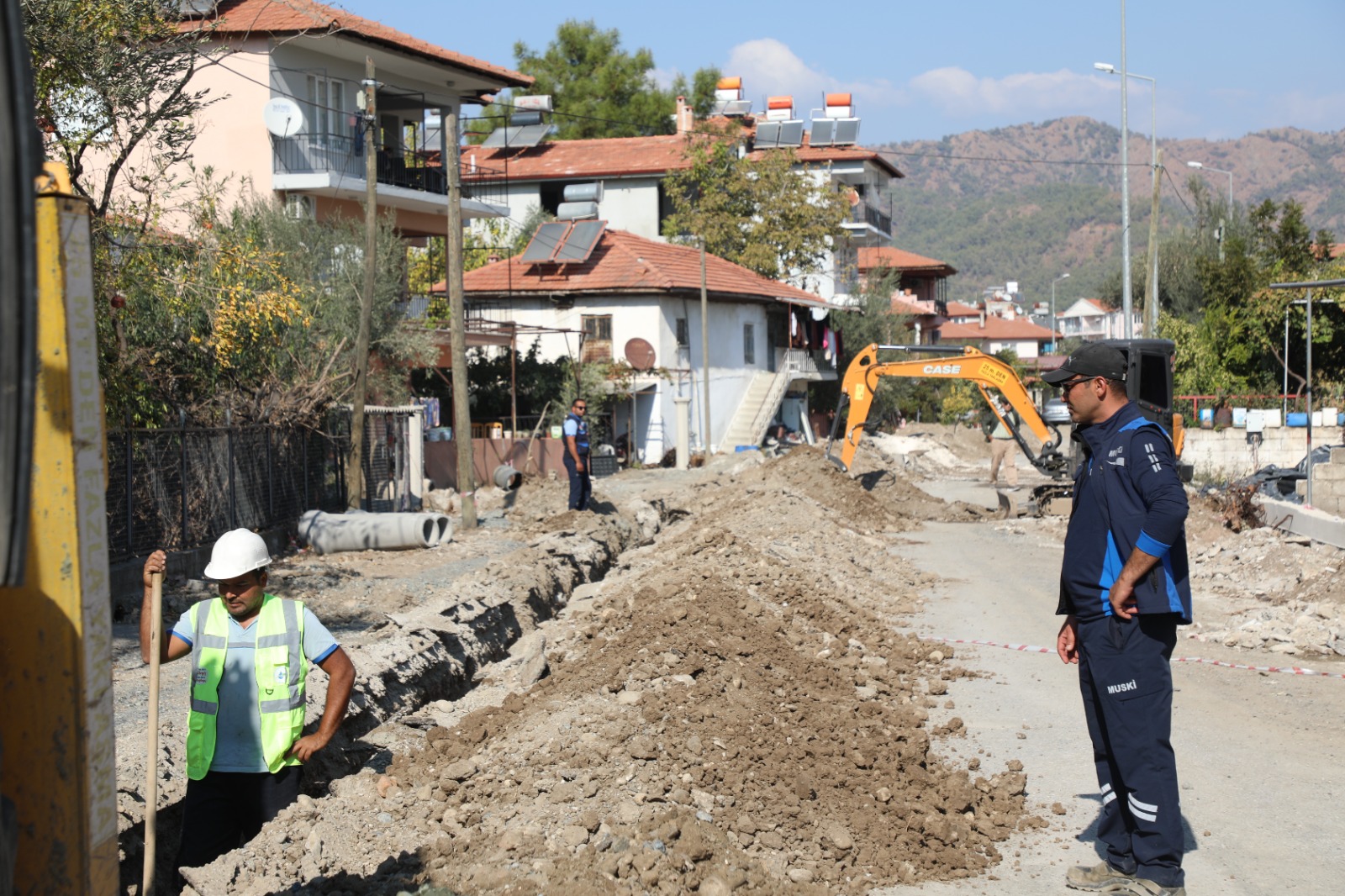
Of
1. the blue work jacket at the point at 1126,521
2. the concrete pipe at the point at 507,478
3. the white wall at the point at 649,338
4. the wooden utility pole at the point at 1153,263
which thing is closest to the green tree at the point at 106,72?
the blue work jacket at the point at 1126,521

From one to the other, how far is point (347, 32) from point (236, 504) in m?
14.5

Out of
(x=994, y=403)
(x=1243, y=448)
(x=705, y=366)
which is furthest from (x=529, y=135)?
(x=994, y=403)

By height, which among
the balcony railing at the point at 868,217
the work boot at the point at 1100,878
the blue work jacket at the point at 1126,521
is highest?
the balcony railing at the point at 868,217

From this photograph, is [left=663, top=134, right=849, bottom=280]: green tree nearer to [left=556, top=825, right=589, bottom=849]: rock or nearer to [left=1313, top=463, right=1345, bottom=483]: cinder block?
[left=1313, top=463, right=1345, bottom=483]: cinder block

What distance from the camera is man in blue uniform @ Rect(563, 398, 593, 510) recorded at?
1762 cm

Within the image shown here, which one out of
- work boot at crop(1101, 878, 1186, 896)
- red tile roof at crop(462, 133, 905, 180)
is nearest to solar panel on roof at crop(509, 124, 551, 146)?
red tile roof at crop(462, 133, 905, 180)

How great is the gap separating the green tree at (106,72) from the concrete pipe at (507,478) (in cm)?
1149

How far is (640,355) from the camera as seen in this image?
A: 3409 centimetres

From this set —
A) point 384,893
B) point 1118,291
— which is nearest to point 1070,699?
point 384,893

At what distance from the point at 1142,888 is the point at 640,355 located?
29733 mm

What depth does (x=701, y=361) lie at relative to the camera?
37500 mm

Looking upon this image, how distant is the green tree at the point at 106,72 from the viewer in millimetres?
11766

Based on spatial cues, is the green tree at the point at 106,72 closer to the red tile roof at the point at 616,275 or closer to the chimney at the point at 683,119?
the red tile roof at the point at 616,275

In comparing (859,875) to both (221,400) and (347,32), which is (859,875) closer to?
(221,400)
